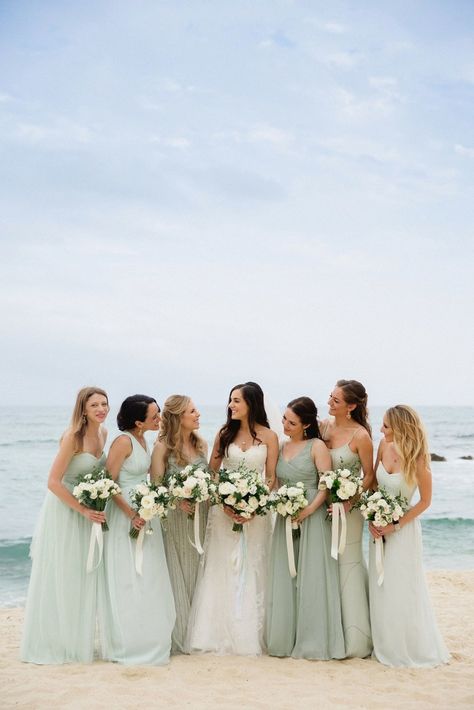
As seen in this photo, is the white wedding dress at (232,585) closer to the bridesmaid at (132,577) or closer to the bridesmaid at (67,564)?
the bridesmaid at (132,577)

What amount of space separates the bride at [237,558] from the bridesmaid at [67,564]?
109cm

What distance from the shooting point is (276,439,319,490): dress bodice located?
676 cm

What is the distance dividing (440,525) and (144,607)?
45.9 feet

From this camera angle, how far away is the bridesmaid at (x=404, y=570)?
6.42 m

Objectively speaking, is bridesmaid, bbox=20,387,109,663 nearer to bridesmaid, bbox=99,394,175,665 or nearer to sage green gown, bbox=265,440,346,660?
bridesmaid, bbox=99,394,175,665

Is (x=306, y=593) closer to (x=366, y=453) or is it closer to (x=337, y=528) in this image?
(x=337, y=528)

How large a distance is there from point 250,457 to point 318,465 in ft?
2.22

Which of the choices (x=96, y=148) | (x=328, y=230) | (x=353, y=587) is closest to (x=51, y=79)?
(x=96, y=148)

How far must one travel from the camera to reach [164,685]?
19.6 ft

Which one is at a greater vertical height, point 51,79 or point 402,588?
point 51,79

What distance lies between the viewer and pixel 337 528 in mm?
6613

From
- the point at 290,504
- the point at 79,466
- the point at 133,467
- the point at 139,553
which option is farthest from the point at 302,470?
the point at 79,466

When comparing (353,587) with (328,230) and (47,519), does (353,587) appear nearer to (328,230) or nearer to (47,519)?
(47,519)

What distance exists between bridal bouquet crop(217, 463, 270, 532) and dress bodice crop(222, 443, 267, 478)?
296 millimetres
